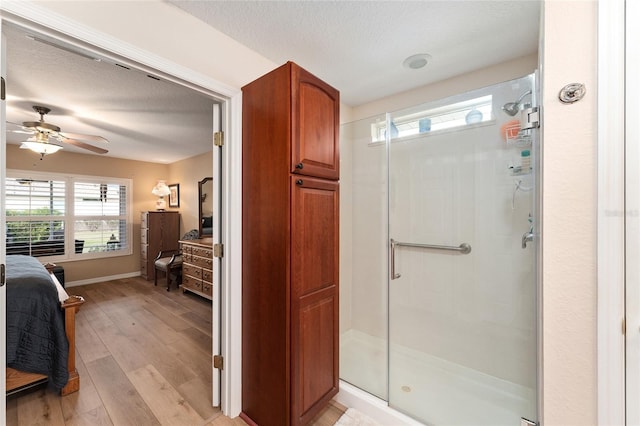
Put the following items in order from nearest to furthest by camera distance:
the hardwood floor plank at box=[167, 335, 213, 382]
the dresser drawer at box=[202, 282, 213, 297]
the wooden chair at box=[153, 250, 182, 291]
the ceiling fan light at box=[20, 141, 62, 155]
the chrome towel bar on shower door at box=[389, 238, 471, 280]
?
the chrome towel bar on shower door at box=[389, 238, 471, 280]
the hardwood floor plank at box=[167, 335, 213, 382]
the ceiling fan light at box=[20, 141, 62, 155]
the dresser drawer at box=[202, 282, 213, 297]
the wooden chair at box=[153, 250, 182, 291]

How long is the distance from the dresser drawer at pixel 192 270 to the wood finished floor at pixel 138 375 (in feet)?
1.55

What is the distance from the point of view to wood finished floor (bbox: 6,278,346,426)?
1.68 metres

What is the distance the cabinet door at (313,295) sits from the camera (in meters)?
1.39

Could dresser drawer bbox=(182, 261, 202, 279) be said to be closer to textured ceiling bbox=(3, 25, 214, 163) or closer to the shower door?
textured ceiling bbox=(3, 25, 214, 163)

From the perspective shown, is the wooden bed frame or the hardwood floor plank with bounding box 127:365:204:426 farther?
the wooden bed frame

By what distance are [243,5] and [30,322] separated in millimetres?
2497

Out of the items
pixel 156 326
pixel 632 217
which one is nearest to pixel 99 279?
pixel 156 326

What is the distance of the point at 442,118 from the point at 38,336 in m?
3.36

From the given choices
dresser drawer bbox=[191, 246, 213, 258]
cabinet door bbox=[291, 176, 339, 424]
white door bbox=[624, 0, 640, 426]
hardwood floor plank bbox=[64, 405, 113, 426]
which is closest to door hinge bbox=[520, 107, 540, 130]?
white door bbox=[624, 0, 640, 426]

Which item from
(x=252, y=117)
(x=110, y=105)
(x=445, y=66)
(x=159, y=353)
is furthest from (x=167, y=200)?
(x=445, y=66)

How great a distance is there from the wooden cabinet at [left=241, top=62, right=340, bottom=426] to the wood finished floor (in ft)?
1.33

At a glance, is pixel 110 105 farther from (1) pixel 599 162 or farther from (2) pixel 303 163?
(1) pixel 599 162

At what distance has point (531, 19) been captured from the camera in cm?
149

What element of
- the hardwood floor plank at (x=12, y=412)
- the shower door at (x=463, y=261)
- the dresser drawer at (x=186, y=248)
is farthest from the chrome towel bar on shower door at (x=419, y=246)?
the dresser drawer at (x=186, y=248)
